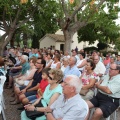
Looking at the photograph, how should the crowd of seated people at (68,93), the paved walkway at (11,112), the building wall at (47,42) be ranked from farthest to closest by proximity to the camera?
the building wall at (47,42), the paved walkway at (11,112), the crowd of seated people at (68,93)

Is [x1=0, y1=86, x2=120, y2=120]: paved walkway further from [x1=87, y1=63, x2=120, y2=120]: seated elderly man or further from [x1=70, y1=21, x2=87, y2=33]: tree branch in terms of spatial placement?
[x1=70, y1=21, x2=87, y2=33]: tree branch

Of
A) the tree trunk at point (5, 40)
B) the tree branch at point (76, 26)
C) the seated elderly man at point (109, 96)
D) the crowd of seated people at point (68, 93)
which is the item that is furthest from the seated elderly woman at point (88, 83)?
the tree branch at point (76, 26)

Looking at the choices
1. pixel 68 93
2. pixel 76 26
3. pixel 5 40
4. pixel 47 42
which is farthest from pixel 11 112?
pixel 47 42

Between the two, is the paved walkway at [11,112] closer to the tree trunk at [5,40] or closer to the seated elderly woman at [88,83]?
the seated elderly woman at [88,83]

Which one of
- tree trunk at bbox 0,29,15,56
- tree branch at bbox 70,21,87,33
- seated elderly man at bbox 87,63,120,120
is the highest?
tree branch at bbox 70,21,87,33

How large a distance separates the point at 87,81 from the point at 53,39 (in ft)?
119

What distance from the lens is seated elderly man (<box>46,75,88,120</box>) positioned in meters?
2.54

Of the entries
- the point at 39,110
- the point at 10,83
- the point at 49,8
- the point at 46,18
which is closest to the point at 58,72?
the point at 39,110

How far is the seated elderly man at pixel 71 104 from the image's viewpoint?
2.54m

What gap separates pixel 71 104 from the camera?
8.63ft

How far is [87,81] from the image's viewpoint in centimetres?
462

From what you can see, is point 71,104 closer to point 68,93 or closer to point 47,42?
point 68,93

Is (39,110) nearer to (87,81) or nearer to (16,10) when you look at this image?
(87,81)

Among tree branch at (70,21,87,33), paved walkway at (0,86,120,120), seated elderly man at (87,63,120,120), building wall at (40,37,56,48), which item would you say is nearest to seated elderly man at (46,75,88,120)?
seated elderly man at (87,63,120,120)
